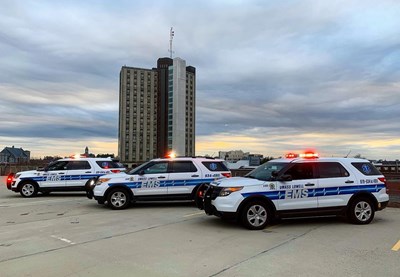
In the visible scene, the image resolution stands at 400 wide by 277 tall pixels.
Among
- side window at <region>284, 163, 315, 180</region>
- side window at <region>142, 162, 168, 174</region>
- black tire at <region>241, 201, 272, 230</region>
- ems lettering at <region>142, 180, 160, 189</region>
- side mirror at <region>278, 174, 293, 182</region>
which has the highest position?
side window at <region>142, 162, 168, 174</region>

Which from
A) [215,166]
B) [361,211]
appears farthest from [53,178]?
[361,211]

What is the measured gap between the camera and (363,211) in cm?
962

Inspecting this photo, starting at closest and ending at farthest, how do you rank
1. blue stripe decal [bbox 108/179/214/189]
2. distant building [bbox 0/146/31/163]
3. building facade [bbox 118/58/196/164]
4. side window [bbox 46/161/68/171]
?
blue stripe decal [bbox 108/179/214/189] → side window [bbox 46/161/68/171] → distant building [bbox 0/146/31/163] → building facade [bbox 118/58/196/164]

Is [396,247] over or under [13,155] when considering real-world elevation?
under

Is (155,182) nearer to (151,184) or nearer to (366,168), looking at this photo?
(151,184)

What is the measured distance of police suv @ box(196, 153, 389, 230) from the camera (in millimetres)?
8828

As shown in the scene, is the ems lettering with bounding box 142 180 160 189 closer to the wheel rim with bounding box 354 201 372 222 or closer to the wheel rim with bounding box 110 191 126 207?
the wheel rim with bounding box 110 191 126 207

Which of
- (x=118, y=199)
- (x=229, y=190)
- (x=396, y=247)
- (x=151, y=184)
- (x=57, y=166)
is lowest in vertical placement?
(x=396, y=247)

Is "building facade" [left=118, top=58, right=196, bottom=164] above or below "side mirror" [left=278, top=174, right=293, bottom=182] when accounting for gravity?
above

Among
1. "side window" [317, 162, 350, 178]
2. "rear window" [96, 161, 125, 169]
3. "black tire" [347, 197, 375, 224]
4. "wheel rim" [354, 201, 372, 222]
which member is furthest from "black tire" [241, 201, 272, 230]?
"rear window" [96, 161, 125, 169]

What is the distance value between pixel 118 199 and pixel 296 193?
5.63 metres

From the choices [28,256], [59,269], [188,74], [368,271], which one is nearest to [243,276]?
[368,271]

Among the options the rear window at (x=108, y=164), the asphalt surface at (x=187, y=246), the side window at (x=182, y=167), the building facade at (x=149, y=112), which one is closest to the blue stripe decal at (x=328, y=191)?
the asphalt surface at (x=187, y=246)

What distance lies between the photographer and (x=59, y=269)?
18.8 ft
